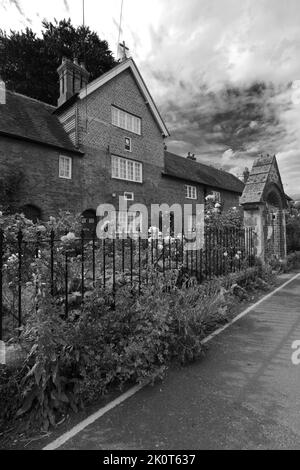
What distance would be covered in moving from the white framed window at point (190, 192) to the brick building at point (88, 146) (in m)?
0.80

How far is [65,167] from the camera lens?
15625 millimetres

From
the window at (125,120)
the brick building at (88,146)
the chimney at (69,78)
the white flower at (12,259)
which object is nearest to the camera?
the white flower at (12,259)

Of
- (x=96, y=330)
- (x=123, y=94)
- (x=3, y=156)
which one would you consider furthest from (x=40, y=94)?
(x=96, y=330)

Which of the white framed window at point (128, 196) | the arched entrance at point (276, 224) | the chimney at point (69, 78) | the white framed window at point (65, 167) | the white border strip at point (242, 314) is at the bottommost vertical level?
the white border strip at point (242, 314)

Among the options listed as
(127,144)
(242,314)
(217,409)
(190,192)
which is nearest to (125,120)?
(127,144)

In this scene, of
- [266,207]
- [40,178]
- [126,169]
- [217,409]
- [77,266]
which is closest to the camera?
[217,409]

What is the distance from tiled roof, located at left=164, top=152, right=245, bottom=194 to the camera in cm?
2303

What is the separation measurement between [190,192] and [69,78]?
12504 mm

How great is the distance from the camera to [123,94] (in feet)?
61.2

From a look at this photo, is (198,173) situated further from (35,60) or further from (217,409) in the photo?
(217,409)

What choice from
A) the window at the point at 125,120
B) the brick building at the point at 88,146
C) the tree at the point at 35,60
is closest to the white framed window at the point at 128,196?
the brick building at the point at 88,146

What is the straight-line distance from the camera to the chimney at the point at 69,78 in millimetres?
17905

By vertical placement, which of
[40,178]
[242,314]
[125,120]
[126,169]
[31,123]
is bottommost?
[242,314]

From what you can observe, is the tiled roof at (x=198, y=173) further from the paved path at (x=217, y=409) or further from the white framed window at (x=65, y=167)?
the paved path at (x=217, y=409)
